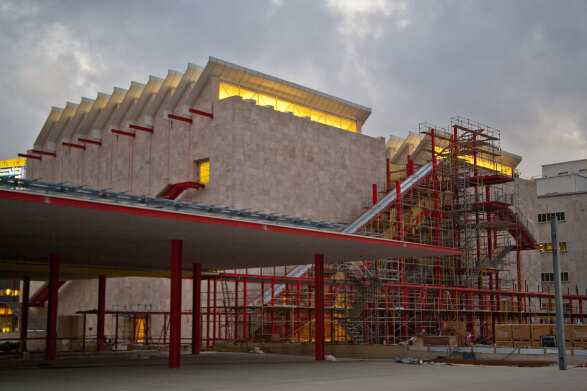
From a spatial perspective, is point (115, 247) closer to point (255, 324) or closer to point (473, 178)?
point (255, 324)

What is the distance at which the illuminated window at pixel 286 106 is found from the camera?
5588 cm

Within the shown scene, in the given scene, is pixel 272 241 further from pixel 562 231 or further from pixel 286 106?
pixel 562 231

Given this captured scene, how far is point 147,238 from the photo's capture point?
2811 centimetres

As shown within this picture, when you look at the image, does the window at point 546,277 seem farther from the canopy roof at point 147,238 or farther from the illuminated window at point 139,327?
the canopy roof at point 147,238

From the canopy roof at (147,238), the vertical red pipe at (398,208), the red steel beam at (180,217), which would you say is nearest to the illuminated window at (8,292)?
the vertical red pipe at (398,208)

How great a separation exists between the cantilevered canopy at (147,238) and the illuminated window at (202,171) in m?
13.9

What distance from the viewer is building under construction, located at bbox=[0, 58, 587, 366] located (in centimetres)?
3753

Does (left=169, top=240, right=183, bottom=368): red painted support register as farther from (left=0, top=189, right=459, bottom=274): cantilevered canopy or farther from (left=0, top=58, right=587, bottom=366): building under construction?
(left=0, top=58, right=587, bottom=366): building under construction

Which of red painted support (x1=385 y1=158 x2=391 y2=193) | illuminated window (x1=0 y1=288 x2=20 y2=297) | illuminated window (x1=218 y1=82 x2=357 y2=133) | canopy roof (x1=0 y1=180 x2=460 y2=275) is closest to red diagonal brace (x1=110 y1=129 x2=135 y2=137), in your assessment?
illuminated window (x1=218 y1=82 x2=357 y2=133)

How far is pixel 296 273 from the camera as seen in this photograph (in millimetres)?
47094

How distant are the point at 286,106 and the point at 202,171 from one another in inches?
Answer: 402

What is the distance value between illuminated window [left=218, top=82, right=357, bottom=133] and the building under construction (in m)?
0.13

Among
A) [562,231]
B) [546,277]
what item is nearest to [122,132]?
[562,231]

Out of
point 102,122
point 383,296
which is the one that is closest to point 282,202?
point 383,296
